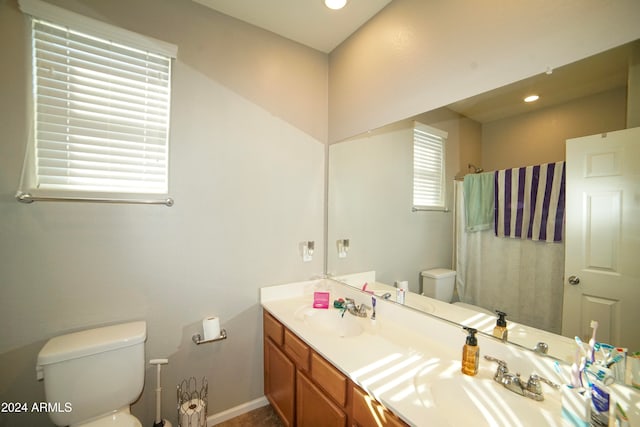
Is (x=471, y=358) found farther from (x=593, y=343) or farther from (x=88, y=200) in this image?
(x=88, y=200)

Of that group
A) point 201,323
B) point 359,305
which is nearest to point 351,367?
point 359,305

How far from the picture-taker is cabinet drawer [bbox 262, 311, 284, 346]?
1654mm

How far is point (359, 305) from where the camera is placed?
1.74 meters

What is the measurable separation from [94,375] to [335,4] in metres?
2.49

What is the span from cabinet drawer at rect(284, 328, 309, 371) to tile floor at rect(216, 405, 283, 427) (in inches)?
25.0

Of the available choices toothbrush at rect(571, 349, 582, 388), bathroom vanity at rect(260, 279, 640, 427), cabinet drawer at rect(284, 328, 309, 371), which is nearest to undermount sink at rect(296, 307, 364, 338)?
bathroom vanity at rect(260, 279, 640, 427)

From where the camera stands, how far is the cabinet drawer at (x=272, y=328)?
1654mm

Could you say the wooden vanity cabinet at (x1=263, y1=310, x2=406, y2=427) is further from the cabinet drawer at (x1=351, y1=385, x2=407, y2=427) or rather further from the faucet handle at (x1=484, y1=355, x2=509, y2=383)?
the faucet handle at (x1=484, y1=355, x2=509, y2=383)

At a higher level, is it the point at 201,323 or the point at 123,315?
the point at 123,315

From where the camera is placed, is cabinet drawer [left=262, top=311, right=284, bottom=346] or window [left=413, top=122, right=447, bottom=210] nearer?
window [left=413, top=122, right=447, bottom=210]

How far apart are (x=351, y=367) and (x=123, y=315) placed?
1349mm

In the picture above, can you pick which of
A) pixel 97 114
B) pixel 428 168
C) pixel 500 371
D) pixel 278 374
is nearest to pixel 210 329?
pixel 278 374

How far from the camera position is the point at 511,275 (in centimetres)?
114

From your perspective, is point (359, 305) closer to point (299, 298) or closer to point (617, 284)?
point (299, 298)
